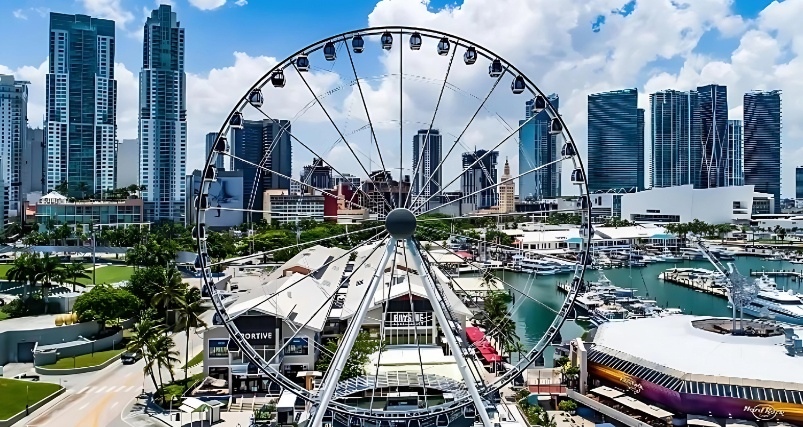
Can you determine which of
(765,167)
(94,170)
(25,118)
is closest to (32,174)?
(25,118)

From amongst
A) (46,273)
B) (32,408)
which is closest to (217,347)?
(32,408)

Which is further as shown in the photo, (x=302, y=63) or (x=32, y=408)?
(x=32, y=408)

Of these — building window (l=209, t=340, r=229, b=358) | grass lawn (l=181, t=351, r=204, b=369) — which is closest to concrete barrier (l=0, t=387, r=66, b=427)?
grass lawn (l=181, t=351, r=204, b=369)

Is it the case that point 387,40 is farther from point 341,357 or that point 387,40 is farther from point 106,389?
point 106,389

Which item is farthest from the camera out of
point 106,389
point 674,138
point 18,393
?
point 674,138

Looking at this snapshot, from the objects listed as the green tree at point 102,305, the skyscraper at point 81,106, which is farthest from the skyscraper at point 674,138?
the green tree at point 102,305

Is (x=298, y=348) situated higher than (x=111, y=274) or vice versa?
(x=111, y=274)

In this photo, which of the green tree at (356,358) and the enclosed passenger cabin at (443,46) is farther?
the green tree at (356,358)

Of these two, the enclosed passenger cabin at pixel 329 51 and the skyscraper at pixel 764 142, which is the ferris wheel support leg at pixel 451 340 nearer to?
the enclosed passenger cabin at pixel 329 51
